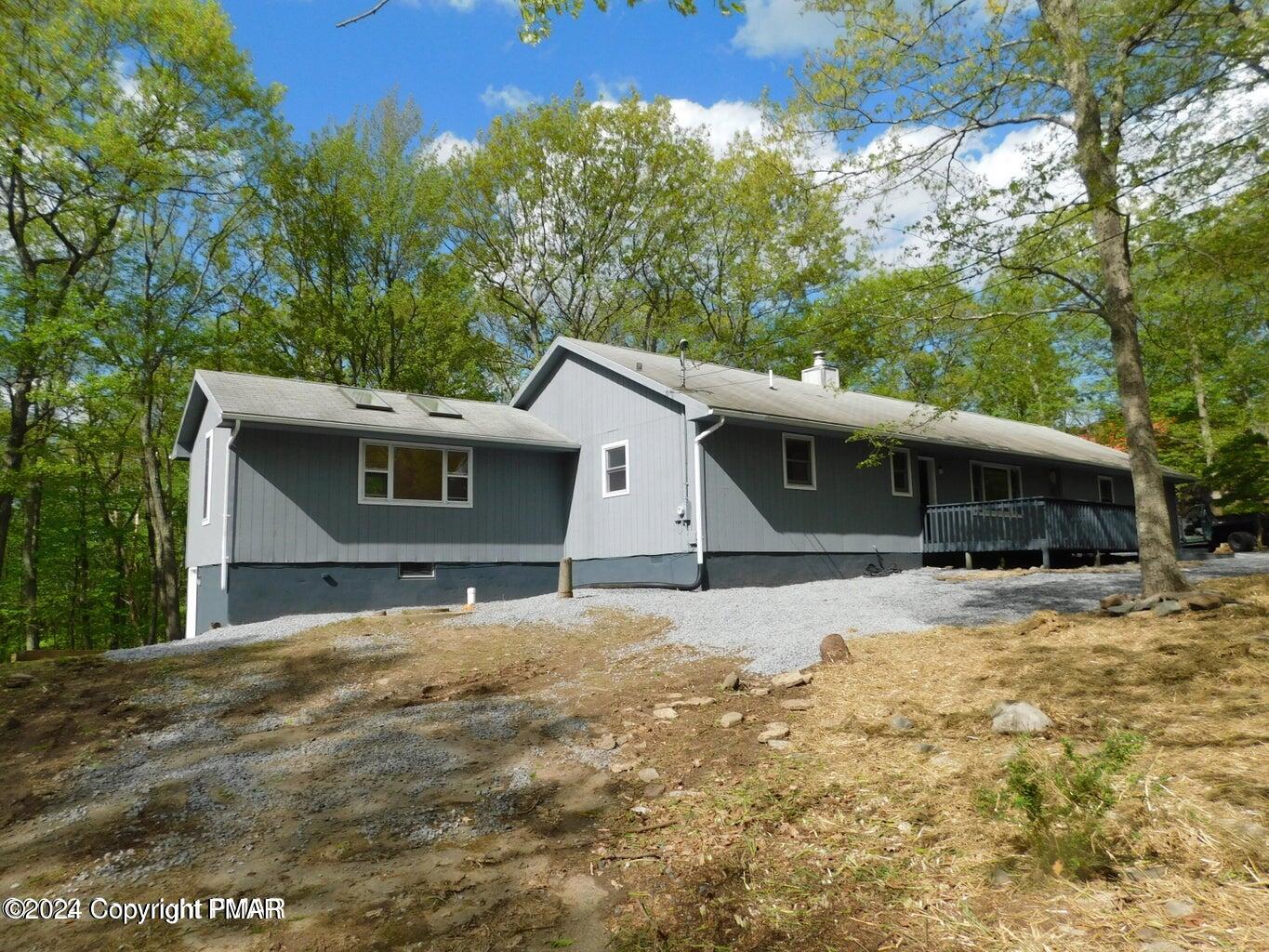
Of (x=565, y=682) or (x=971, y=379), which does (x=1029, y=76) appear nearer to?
(x=971, y=379)

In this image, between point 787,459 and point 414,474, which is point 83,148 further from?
point 787,459

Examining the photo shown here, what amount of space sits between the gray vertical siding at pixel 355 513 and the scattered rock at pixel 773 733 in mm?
10569

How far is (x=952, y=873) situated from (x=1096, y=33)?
10.0 m

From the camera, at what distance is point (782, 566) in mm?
15617

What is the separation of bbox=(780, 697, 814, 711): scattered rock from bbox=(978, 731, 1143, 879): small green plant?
2198mm

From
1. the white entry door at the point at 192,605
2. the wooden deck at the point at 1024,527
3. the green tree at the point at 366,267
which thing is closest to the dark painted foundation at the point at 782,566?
the wooden deck at the point at 1024,527

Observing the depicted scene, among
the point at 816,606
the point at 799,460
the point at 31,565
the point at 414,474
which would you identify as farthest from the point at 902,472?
the point at 31,565

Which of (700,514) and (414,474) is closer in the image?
(700,514)

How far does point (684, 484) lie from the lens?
14625 millimetres

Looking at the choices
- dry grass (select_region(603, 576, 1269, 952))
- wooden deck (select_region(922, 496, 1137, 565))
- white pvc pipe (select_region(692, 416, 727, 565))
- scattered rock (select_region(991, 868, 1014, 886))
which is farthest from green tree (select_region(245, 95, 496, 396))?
scattered rock (select_region(991, 868, 1014, 886))

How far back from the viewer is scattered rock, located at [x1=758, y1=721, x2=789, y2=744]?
218 inches

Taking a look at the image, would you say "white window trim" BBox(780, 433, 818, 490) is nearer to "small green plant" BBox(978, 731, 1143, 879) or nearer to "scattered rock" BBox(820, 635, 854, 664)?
"scattered rock" BBox(820, 635, 854, 664)

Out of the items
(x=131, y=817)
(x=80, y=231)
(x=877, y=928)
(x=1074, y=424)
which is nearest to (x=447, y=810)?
(x=131, y=817)

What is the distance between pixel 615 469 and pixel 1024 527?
9.04 m
